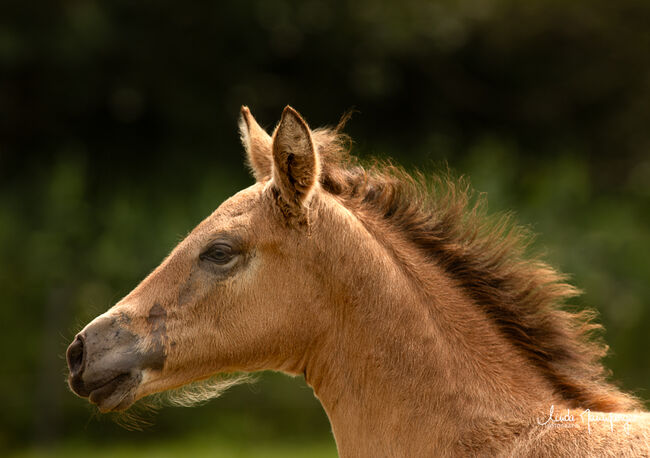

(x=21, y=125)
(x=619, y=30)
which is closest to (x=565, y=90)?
A: (x=619, y=30)

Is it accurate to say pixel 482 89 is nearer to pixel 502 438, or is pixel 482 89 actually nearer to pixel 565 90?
pixel 565 90

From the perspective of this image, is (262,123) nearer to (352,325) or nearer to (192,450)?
(192,450)

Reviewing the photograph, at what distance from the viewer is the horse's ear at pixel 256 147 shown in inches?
203

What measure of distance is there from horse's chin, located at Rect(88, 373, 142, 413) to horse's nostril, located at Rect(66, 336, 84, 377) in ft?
0.46

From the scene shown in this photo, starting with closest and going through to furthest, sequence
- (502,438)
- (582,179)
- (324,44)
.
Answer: (502,438)
(582,179)
(324,44)

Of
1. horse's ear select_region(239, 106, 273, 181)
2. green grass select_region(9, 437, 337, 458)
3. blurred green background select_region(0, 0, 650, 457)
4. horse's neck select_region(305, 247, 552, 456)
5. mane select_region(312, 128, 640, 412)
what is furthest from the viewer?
blurred green background select_region(0, 0, 650, 457)

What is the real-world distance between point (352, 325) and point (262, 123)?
53.9 ft

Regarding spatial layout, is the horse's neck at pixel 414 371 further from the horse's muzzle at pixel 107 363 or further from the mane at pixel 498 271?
the horse's muzzle at pixel 107 363

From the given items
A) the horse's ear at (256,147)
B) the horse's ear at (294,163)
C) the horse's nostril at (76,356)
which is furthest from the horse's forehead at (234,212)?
the horse's nostril at (76,356)

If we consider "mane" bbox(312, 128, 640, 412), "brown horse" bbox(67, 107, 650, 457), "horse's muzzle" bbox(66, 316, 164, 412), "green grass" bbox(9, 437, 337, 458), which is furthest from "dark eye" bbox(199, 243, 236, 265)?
"green grass" bbox(9, 437, 337, 458)

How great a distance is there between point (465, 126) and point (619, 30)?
5061mm

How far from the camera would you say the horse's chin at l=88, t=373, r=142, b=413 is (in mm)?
4301

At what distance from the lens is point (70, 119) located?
2102cm

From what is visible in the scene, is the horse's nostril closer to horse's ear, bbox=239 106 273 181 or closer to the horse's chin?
the horse's chin
